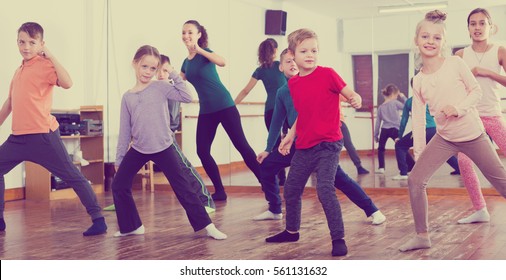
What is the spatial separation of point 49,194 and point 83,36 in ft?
6.23

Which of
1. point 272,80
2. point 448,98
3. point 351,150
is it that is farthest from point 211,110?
point 448,98

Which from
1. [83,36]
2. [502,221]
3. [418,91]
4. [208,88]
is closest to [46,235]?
[208,88]

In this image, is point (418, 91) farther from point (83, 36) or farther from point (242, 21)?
point (83, 36)

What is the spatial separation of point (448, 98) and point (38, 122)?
2.33 meters

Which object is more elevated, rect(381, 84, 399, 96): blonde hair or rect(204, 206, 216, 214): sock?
rect(381, 84, 399, 96): blonde hair

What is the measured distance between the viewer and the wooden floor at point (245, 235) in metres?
3.54

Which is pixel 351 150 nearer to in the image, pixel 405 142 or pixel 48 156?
pixel 405 142

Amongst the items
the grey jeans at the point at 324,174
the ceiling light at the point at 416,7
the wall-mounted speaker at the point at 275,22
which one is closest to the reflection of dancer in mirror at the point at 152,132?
the grey jeans at the point at 324,174

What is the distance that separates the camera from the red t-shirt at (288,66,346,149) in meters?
3.49

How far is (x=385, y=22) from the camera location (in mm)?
6387

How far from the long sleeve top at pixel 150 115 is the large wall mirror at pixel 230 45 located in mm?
2764

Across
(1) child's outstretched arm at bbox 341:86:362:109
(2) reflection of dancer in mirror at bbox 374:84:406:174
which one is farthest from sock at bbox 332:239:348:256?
(2) reflection of dancer in mirror at bbox 374:84:406:174

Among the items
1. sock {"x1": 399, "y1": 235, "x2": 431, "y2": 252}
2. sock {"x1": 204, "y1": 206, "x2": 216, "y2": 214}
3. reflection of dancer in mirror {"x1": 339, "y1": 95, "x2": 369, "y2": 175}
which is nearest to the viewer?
sock {"x1": 399, "y1": 235, "x2": 431, "y2": 252}

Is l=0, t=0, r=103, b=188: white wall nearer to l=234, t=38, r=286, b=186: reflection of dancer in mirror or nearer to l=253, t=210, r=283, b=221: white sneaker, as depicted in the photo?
l=234, t=38, r=286, b=186: reflection of dancer in mirror
